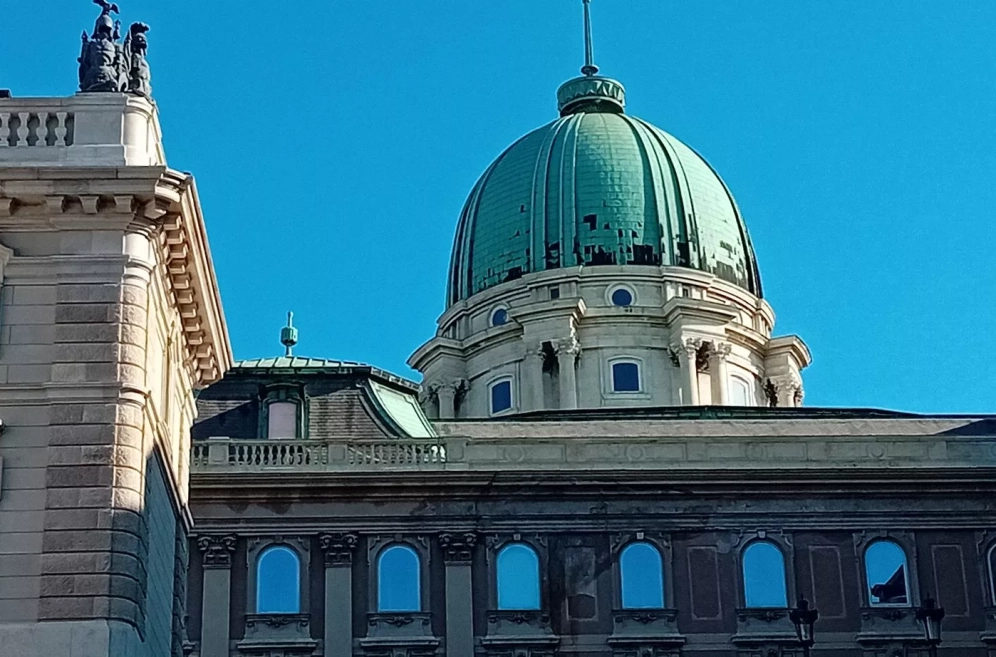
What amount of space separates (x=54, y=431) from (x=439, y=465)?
2394 cm

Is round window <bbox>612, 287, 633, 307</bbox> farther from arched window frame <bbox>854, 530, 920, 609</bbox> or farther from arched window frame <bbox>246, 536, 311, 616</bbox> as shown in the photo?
arched window frame <bbox>246, 536, 311, 616</bbox>

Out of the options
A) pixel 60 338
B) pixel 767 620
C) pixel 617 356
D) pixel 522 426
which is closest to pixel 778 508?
pixel 767 620

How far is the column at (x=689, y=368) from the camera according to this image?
232 feet

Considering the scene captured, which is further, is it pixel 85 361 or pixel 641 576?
pixel 641 576

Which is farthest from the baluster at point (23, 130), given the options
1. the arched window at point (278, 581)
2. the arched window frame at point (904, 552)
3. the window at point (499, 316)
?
the window at point (499, 316)

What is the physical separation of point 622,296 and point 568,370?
4.15m

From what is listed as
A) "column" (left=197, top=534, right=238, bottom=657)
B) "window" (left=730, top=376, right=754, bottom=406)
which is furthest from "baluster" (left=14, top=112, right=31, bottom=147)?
"window" (left=730, top=376, right=754, bottom=406)

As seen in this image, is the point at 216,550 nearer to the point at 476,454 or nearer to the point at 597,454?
the point at 476,454

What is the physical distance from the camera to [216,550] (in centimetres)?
4947

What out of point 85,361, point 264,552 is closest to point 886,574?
point 264,552

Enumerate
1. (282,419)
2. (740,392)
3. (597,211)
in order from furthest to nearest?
(597,211), (740,392), (282,419)

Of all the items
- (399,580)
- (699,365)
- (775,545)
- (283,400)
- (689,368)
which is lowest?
(399,580)

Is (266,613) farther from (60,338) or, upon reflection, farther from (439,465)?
(60,338)

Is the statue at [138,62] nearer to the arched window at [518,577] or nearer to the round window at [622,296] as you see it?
the arched window at [518,577]
